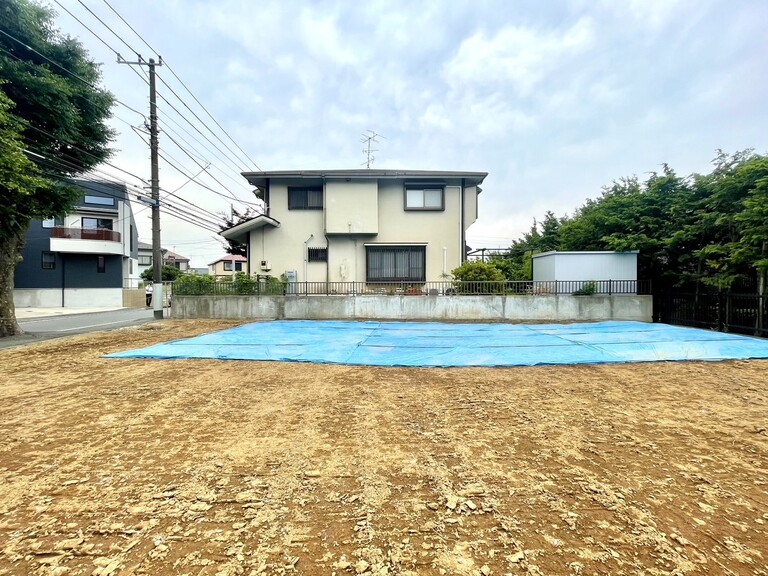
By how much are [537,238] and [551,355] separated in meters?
17.2

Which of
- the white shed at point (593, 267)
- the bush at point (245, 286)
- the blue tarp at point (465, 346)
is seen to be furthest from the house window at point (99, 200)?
the white shed at point (593, 267)

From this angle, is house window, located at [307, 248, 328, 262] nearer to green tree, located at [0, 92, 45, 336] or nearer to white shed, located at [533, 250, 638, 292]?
green tree, located at [0, 92, 45, 336]

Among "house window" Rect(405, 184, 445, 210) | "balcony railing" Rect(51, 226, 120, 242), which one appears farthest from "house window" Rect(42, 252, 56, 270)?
"house window" Rect(405, 184, 445, 210)

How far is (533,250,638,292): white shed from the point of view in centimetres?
1134

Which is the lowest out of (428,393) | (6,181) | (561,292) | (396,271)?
(428,393)

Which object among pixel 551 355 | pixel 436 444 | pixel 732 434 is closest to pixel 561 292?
pixel 551 355

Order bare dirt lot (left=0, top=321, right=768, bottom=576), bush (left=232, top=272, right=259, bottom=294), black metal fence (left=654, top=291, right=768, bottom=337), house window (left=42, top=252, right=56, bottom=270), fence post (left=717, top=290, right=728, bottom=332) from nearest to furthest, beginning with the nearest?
bare dirt lot (left=0, top=321, right=768, bottom=576) < black metal fence (left=654, top=291, right=768, bottom=337) < fence post (left=717, top=290, right=728, bottom=332) < bush (left=232, top=272, right=259, bottom=294) < house window (left=42, top=252, right=56, bottom=270)

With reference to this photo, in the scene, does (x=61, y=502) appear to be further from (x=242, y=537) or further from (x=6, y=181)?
(x=6, y=181)

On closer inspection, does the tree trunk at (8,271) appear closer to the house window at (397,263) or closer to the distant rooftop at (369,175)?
the distant rooftop at (369,175)

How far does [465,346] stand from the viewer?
23.1 ft

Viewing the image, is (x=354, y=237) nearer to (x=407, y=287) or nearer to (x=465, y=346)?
(x=407, y=287)

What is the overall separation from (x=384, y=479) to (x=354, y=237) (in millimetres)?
12313

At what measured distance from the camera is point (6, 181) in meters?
6.41

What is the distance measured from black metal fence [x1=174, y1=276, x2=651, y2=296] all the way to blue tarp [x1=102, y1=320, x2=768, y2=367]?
7.46 feet
